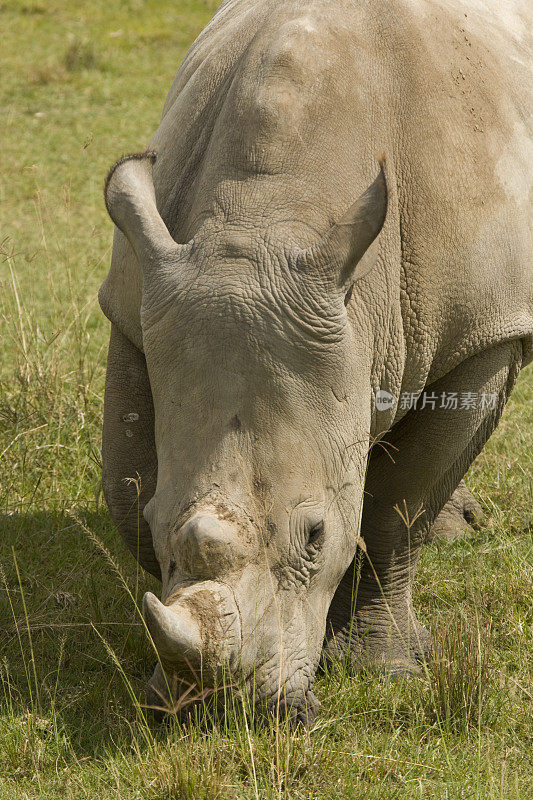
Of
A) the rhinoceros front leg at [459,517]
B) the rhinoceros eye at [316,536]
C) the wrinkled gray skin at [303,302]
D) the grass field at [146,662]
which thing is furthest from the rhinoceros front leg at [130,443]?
the rhinoceros front leg at [459,517]

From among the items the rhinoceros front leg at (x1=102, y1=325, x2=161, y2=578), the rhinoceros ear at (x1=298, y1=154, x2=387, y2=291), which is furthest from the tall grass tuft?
the rhinoceros ear at (x1=298, y1=154, x2=387, y2=291)

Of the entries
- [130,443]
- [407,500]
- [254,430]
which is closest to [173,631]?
[254,430]

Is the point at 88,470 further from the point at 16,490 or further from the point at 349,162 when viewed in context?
the point at 349,162

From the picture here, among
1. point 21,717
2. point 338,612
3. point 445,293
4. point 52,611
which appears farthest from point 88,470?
point 445,293

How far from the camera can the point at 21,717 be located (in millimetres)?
3750

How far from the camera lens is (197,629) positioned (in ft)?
9.41

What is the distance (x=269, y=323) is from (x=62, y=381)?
10.7 ft

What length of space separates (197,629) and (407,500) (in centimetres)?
157

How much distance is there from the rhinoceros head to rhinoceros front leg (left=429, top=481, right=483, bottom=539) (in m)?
2.30

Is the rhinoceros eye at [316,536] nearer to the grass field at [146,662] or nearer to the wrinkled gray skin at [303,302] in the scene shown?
the wrinkled gray skin at [303,302]

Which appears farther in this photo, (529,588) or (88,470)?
(88,470)

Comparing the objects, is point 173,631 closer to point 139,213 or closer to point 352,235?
point 352,235

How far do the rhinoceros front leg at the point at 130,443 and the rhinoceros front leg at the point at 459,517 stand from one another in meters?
1.81

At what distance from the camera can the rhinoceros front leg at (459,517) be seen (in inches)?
218
